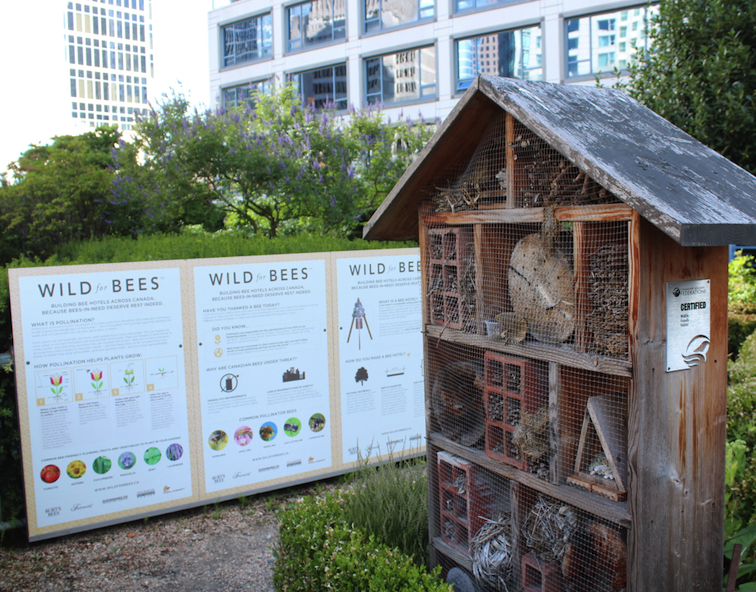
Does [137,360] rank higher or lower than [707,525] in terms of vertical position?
higher

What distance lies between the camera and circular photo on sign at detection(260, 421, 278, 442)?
5695mm

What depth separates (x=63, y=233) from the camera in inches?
336

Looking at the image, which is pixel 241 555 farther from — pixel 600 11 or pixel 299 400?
pixel 600 11

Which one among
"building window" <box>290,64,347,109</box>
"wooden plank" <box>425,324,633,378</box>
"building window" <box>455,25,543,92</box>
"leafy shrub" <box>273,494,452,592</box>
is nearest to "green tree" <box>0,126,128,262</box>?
"leafy shrub" <box>273,494,452,592</box>

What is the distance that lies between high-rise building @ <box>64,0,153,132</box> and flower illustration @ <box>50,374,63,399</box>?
12892cm

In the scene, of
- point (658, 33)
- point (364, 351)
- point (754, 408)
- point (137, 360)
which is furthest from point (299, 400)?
point (658, 33)

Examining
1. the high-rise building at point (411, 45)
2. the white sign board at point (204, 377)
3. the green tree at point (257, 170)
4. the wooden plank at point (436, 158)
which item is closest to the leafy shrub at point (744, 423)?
the wooden plank at point (436, 158)

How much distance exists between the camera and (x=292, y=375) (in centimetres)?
583

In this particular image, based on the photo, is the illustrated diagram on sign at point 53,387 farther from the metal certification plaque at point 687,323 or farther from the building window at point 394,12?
the building window at point 394,12

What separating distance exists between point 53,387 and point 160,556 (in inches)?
59.2

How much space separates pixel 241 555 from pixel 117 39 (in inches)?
5741

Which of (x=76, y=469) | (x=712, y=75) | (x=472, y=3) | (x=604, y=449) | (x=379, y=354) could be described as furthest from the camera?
(x=472, y=3)

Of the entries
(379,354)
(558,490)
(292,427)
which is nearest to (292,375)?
(292,427)

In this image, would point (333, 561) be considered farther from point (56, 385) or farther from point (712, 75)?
point (712, 75)
